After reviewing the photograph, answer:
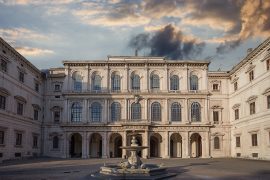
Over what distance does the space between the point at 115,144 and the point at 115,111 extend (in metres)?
6.22

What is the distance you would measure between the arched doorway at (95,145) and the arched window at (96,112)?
343cm

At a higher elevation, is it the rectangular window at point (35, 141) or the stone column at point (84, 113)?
the stone column at point (84, 113)

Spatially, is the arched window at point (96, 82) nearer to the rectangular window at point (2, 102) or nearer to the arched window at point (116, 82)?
the arched window at point (116, 82)

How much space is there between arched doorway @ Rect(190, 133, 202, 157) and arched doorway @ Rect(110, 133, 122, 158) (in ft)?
38.4

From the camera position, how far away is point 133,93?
53.7 m

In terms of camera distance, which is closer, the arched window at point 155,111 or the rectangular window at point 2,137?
the rectangular window at point 2,137

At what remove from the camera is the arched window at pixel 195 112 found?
53.7 metres

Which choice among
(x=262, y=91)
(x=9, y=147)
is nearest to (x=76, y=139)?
(x=9, y=147)

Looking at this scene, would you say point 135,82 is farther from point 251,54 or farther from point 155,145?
point 251,54

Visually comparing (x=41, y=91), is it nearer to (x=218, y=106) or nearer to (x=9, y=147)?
(x=9, y=147)

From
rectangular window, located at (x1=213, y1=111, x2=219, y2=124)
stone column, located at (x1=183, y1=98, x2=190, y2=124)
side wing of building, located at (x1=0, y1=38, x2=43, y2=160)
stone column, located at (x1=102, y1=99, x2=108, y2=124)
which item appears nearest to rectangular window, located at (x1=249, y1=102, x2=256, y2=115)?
rectangular window, located at (x1=213, y1=111, x2=219, y2=124)

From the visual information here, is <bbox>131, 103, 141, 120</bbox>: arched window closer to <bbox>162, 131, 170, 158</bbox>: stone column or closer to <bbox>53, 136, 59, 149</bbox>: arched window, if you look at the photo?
<bbox>162, 131, 170, 158</bbox>: stone column

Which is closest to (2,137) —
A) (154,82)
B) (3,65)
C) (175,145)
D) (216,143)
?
(3,65)

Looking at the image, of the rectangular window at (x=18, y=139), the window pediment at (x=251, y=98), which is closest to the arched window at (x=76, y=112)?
the rectangular window at (x=18, y=139)
